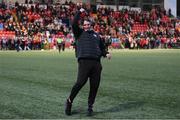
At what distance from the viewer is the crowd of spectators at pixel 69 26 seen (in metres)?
49.5

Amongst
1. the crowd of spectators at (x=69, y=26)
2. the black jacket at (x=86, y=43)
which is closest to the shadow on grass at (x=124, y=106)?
the black jacket at (x=86, y=43)

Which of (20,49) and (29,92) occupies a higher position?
(29,92)

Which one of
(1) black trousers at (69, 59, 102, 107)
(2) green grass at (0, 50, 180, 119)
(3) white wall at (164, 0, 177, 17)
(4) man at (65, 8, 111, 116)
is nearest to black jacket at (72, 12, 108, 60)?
(4) man at (65, 8, 111, 116)

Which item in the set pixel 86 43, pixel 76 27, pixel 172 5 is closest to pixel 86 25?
pixel 76 27

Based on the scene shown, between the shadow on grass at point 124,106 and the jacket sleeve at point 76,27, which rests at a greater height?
the jacket sleeve at point 76,27

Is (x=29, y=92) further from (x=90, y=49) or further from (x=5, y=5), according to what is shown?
(x=5, y=5)

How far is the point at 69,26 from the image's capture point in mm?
53000

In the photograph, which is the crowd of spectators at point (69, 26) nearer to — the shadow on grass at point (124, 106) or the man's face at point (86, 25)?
the shadow on grass at point (124, 106)

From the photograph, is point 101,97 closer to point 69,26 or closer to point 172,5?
point 69,26

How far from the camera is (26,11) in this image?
53062 mm

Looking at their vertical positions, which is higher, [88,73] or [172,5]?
[88,73]

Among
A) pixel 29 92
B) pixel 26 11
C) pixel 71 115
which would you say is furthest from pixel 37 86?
pixel 26 11

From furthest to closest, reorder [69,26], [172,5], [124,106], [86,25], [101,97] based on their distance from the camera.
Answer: [172,5], [69,26], [101,97], [124,106], [86,25]

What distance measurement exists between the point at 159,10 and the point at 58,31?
18922 mm
